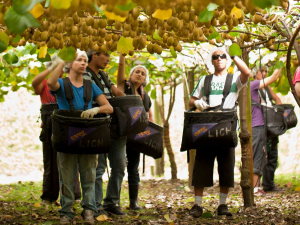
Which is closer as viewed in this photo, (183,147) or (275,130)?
(183,147)

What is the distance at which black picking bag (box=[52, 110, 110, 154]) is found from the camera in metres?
3.15

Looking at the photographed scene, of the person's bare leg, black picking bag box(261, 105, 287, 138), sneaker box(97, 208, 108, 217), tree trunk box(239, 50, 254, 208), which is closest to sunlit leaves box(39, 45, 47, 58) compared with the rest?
sneaker box(97, 208, 108, 217)

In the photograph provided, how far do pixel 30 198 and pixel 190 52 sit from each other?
2903mm

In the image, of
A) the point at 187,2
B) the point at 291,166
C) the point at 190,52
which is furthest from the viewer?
the point at 291,166

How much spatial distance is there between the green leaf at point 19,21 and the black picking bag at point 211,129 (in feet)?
8.00

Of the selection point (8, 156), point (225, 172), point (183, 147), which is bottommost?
point (8, 156)

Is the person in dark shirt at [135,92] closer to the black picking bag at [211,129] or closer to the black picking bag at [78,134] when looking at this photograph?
the black picking bag at [211,129]

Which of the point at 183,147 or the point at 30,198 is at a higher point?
the point at 183,147

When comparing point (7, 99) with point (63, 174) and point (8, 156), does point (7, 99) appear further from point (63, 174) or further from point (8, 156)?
point (63, 174)

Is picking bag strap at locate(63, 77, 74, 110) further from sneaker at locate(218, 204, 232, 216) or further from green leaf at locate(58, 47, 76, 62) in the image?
sneaker at locate(218, 204, 232, 216)

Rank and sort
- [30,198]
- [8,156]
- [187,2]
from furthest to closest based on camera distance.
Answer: [8,156]
[30,198]
[187,2]

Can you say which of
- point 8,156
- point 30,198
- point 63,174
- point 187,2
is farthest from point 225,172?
point 8,156

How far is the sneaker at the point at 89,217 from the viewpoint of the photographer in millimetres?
3334

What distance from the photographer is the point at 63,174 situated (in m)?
3.32
